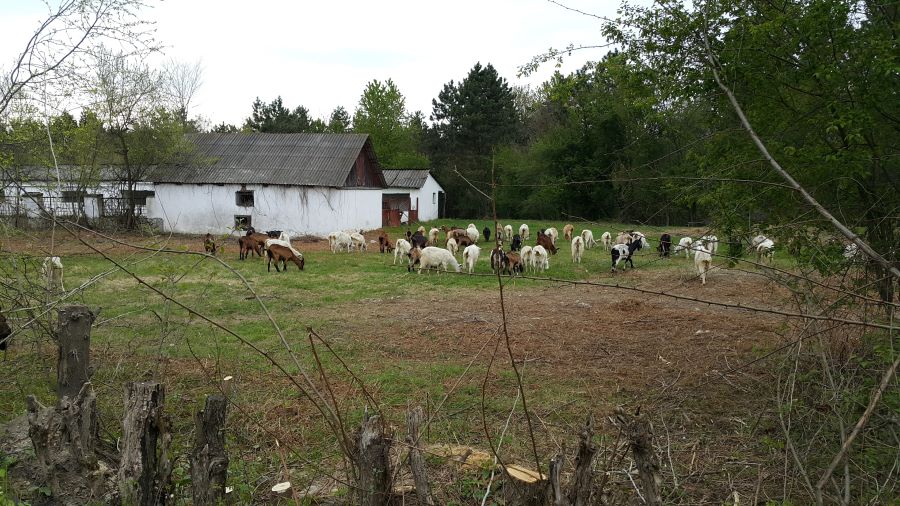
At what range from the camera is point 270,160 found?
1244 inches

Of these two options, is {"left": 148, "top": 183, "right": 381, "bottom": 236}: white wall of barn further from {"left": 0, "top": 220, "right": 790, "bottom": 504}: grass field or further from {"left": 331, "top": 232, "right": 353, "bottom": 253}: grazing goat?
{"left": 0, "top": 220, "right": 790, "bottom": 504}: grass field

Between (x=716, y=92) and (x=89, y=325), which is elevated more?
(x=716, y=92)

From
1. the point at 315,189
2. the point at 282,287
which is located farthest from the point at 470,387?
the point at 315,189

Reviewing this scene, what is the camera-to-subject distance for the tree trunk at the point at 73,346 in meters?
4.98

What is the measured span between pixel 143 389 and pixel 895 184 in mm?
6619

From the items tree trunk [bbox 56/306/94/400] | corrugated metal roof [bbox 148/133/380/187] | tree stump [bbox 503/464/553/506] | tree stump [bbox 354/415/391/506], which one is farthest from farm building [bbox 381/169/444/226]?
tree stump [bbox 503/464/553/506]

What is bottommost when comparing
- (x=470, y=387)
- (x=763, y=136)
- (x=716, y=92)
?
(x=470, y=387)

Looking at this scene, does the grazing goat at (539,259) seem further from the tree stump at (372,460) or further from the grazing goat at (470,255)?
the tree stump at (372,460)

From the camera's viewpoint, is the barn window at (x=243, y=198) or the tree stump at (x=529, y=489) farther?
the barn window at (x=243, y=198)

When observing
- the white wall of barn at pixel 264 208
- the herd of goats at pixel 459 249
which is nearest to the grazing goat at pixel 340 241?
the herd of goats at pixel 459 249

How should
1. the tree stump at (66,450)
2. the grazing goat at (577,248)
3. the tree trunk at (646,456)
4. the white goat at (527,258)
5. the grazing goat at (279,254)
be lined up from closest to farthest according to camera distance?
1. the tree trunk at (646,456)
2. the tree stump at (66,450)
3. the grazing goat at (279,254)
4. the white goat at (527,258)
5. the grazing goat at (577,248)

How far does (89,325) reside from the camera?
507cm

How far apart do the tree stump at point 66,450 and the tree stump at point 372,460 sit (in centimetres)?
173

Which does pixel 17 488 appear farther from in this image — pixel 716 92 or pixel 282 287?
pixel 282 287
